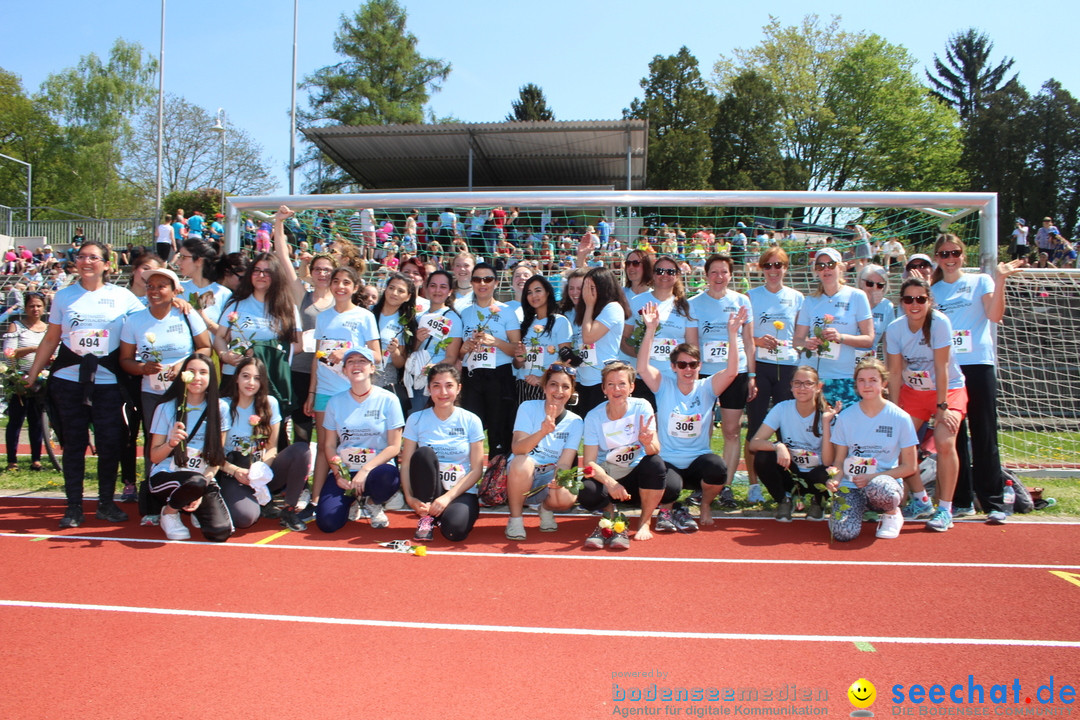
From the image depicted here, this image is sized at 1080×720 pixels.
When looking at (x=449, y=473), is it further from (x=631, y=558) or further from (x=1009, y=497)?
(x=1009, y=497)

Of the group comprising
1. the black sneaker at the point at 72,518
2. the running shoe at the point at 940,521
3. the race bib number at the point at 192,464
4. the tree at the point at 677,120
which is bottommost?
the running shoe at the point at 940,521

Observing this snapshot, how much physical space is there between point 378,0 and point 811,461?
45.0 meters

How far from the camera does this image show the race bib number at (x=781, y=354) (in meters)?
6.37

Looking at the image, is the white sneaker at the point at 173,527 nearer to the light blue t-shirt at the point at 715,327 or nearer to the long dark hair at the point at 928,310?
the light blue t-shirt at the point at 715,327

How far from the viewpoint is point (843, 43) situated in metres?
46.1

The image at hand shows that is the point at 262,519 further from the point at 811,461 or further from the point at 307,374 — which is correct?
the point at 811,461

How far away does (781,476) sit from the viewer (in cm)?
598

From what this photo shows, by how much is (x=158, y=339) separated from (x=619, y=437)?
11.8 ft

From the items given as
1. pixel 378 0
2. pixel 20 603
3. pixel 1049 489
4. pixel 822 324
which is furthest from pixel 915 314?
pixel 378 0

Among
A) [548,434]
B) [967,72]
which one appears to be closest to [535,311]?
[548,434]

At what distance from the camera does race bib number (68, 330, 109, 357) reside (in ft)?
18.7

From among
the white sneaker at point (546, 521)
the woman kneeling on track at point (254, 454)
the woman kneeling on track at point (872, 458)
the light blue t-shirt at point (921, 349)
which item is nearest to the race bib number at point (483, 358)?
the white sneaker at point (546, 521)

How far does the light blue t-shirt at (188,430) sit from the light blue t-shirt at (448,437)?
1462mm

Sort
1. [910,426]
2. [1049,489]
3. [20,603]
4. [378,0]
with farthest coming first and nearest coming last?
[378,0] → [1049,489] → [910,426] → [20,603]
